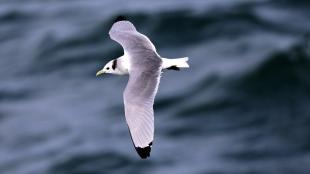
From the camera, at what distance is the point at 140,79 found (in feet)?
23.2

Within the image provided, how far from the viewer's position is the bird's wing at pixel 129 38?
24.6 feet

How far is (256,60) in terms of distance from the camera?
15.8 meters

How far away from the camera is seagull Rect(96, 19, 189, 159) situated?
6.49 metres

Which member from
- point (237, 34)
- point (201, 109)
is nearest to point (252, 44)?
point (237, 34)

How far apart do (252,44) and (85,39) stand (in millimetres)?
3130

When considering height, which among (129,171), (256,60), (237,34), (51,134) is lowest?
(129,171)

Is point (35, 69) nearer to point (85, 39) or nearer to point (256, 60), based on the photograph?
point (85, 39)

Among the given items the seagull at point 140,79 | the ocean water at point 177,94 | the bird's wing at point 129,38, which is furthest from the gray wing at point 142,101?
the ocean water at point 177,94

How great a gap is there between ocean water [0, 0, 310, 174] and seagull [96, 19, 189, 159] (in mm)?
6941

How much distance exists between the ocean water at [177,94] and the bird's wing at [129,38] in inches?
261

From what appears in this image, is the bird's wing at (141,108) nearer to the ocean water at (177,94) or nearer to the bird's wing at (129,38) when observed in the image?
the bird's wing at (129,38)

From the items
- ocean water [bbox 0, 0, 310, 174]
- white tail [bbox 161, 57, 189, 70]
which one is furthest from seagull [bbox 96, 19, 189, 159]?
ocean water [bbox 0, 0, 310, 174]

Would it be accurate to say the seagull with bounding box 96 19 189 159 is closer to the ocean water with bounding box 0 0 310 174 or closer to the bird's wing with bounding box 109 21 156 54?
the bird's wing with bounding box 109 21 156 54

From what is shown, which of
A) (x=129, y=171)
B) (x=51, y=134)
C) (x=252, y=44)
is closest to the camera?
(x=129, y=171)
